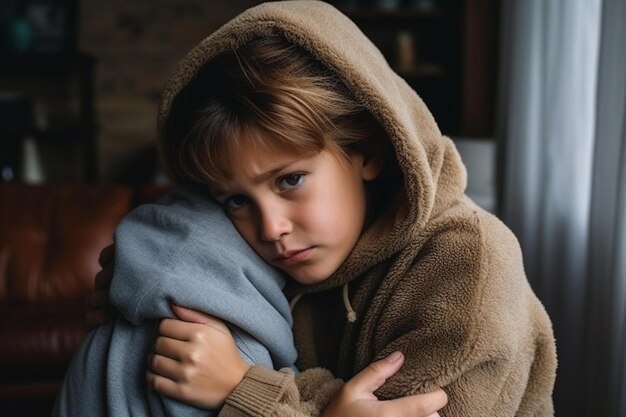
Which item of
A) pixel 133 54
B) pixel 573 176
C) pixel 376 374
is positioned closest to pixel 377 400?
pixel 376 374

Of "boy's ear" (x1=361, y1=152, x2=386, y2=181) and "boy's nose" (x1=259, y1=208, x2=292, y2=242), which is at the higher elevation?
"boy's ear" (x1=361, y1=152, x2=386, y2=181)

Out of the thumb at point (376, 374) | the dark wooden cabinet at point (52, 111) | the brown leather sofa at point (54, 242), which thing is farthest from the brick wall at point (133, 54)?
the thumb at point (376, 374)

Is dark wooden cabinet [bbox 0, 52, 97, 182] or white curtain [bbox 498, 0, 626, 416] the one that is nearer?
white curtain [bbox 498, 0, 626, 416]

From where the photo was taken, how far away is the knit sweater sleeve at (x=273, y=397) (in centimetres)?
75

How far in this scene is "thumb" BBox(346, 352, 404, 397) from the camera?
2.47ft

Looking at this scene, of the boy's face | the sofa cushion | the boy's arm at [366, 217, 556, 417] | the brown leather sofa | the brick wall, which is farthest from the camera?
the brick wall

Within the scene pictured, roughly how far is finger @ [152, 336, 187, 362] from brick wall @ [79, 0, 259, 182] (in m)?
3.75

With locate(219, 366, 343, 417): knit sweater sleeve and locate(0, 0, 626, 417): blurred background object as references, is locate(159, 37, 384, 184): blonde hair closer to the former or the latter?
locate(219, 366, 343, 417): knit sweater sleeve

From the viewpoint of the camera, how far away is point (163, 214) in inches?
35.1

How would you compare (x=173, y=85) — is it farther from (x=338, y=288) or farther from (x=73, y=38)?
(x=73, y=38)

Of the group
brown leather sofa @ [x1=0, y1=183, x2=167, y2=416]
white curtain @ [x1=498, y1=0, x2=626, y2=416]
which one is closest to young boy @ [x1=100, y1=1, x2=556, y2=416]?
white curtain @ [x1=498, y1=0, x2=626, y2=416]

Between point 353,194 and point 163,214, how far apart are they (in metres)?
0.27

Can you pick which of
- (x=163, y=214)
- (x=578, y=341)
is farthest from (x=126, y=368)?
(x=578, y=341)

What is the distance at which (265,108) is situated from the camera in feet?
2.67
